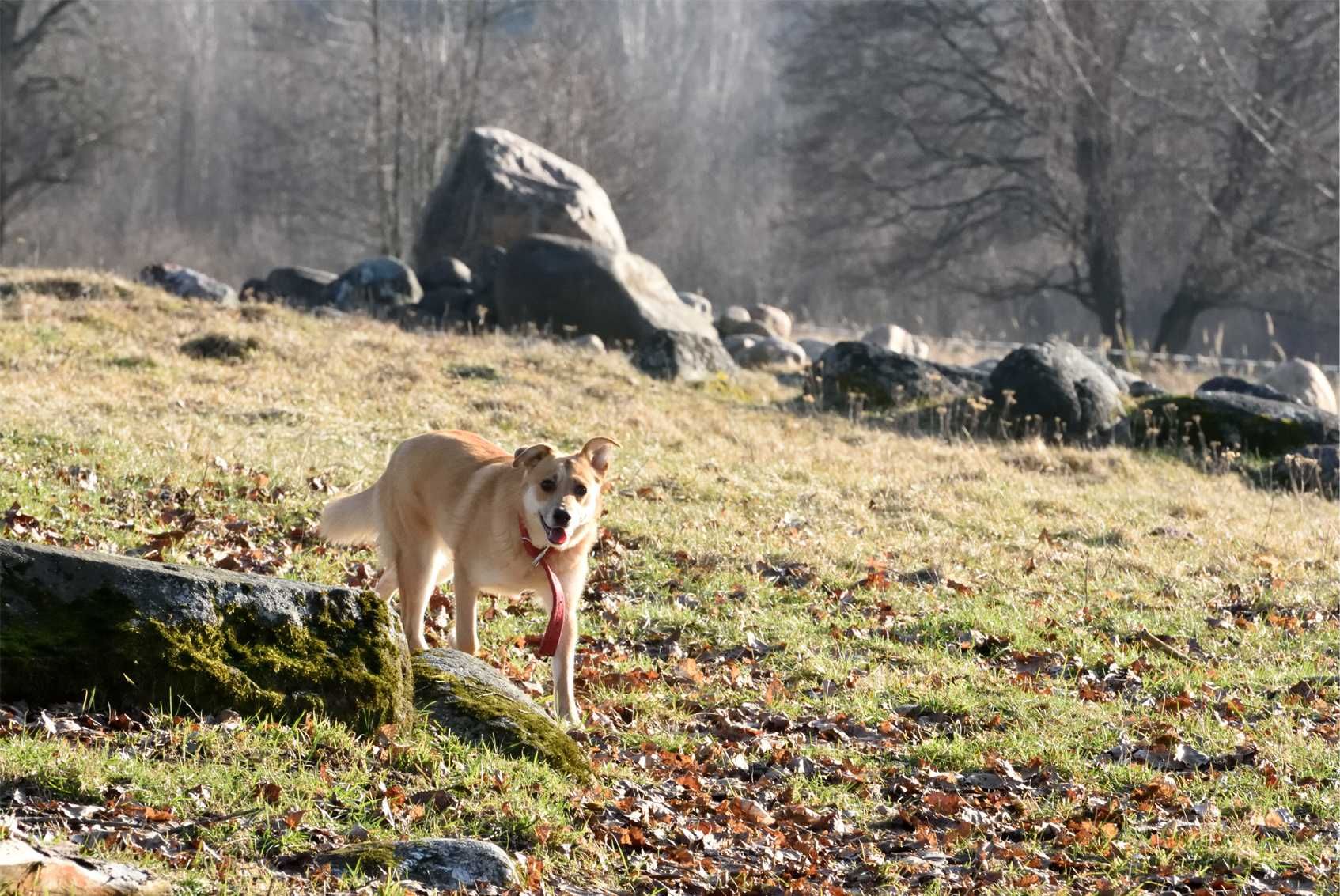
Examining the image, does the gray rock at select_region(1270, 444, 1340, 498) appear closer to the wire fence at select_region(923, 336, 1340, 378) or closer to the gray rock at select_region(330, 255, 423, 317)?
the wire fence at select_region(923, 336, 1340, 378)

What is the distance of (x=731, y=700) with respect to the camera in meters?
7.75

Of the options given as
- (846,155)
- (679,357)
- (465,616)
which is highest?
(846,155)

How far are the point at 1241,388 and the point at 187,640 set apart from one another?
17.9 m

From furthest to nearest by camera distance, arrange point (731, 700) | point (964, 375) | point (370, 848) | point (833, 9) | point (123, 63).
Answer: point (123, 63) → point (833, 9) → point (964, 375) → point (731, 700) → point (370, 848)

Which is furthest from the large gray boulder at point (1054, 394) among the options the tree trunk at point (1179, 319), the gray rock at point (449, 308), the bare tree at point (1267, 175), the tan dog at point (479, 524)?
the tree trunk at point (1179, 319)

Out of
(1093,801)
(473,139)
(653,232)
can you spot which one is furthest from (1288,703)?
(653,232)

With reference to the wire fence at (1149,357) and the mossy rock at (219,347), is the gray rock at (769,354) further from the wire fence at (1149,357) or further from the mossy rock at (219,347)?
the mossy rock at (219,347)

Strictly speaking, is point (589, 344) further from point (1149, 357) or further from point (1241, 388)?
point (1149, 357)

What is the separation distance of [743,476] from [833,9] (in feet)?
83.8

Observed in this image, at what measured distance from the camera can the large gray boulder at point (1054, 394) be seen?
17.7 metres

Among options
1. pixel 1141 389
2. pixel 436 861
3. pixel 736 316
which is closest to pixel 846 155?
pixel 736 316

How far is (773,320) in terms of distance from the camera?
2847cm

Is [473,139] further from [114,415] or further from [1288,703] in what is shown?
[1288,703]

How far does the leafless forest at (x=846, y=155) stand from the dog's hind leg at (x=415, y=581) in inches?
751
